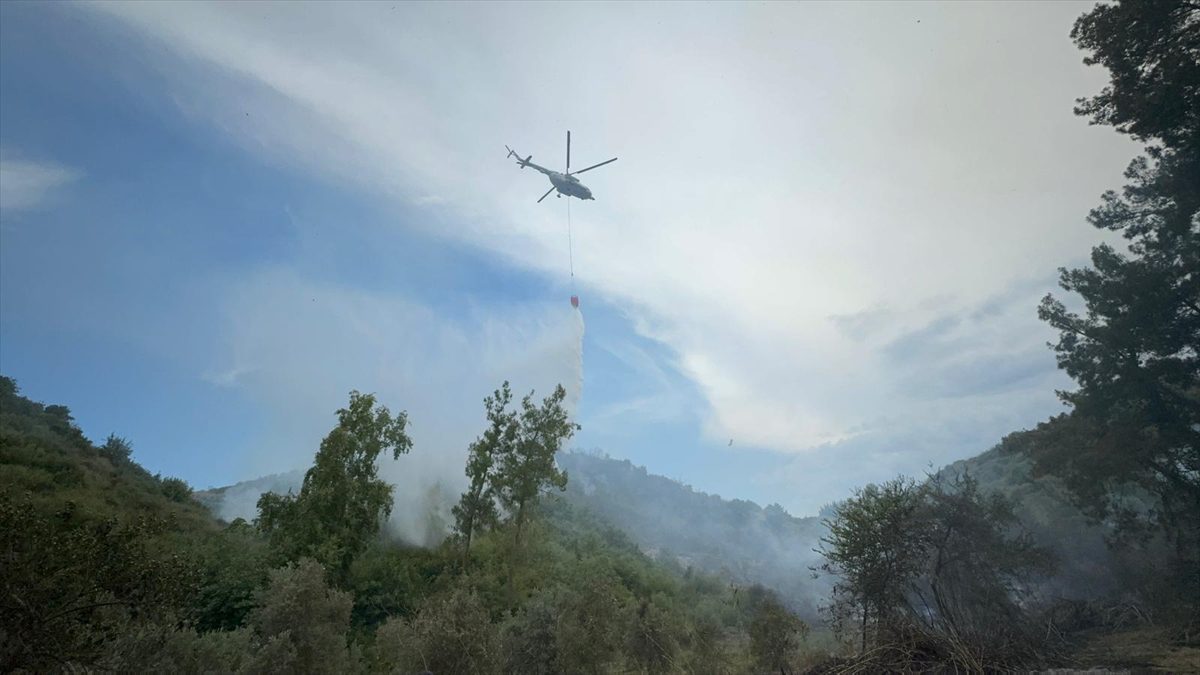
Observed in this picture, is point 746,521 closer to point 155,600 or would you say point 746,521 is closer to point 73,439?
point 73,439

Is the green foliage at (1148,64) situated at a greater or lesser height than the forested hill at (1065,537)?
greater

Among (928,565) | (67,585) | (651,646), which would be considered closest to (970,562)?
(928,565)

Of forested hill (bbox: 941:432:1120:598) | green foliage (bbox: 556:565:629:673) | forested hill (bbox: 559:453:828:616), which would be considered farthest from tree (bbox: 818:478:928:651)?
forested hill (bbox: 559:453:828:616)

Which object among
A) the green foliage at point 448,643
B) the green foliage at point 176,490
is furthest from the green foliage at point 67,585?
the green foliage at point 176,490

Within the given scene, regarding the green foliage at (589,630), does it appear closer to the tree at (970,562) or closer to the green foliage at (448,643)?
the green foliage at (448,643)

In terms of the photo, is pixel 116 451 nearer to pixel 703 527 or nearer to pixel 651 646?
pixel 651 646

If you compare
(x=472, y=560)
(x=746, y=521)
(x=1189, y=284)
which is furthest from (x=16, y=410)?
(x=746, y=521)
